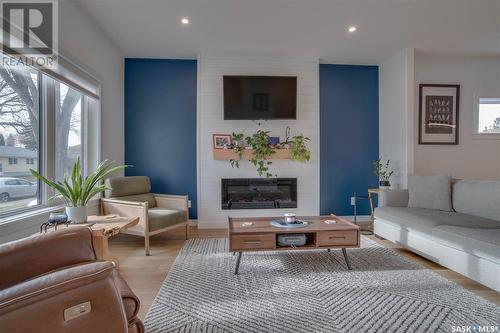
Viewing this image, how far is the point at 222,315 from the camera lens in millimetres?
1643

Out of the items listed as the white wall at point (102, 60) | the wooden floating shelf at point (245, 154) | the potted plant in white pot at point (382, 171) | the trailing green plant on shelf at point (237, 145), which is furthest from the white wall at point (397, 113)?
the white wall at point (102, 60)

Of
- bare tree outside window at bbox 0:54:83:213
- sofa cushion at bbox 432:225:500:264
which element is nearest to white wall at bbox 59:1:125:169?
bare tree outside window at bbox 0:54:83:213

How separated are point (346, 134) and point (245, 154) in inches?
71.1

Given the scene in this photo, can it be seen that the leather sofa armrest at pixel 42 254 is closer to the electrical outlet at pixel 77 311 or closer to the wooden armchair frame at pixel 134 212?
the electrical outlet at pixel 77 311

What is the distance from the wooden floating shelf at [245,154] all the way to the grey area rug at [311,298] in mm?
1603

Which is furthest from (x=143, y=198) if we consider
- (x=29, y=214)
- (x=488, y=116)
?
(x=488, y=116)

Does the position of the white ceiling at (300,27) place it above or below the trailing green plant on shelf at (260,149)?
above

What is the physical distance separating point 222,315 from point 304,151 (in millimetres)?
2670

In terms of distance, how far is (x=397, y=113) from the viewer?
3.75m

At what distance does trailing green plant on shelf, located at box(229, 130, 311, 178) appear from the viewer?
3691 mm

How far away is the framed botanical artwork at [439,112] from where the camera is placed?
3789mm

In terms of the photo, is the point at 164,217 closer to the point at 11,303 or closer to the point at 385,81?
the point at 11,303

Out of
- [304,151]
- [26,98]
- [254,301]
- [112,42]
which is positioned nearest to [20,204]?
[26,98]

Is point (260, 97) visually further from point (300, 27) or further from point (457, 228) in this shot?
point (457, 228)
